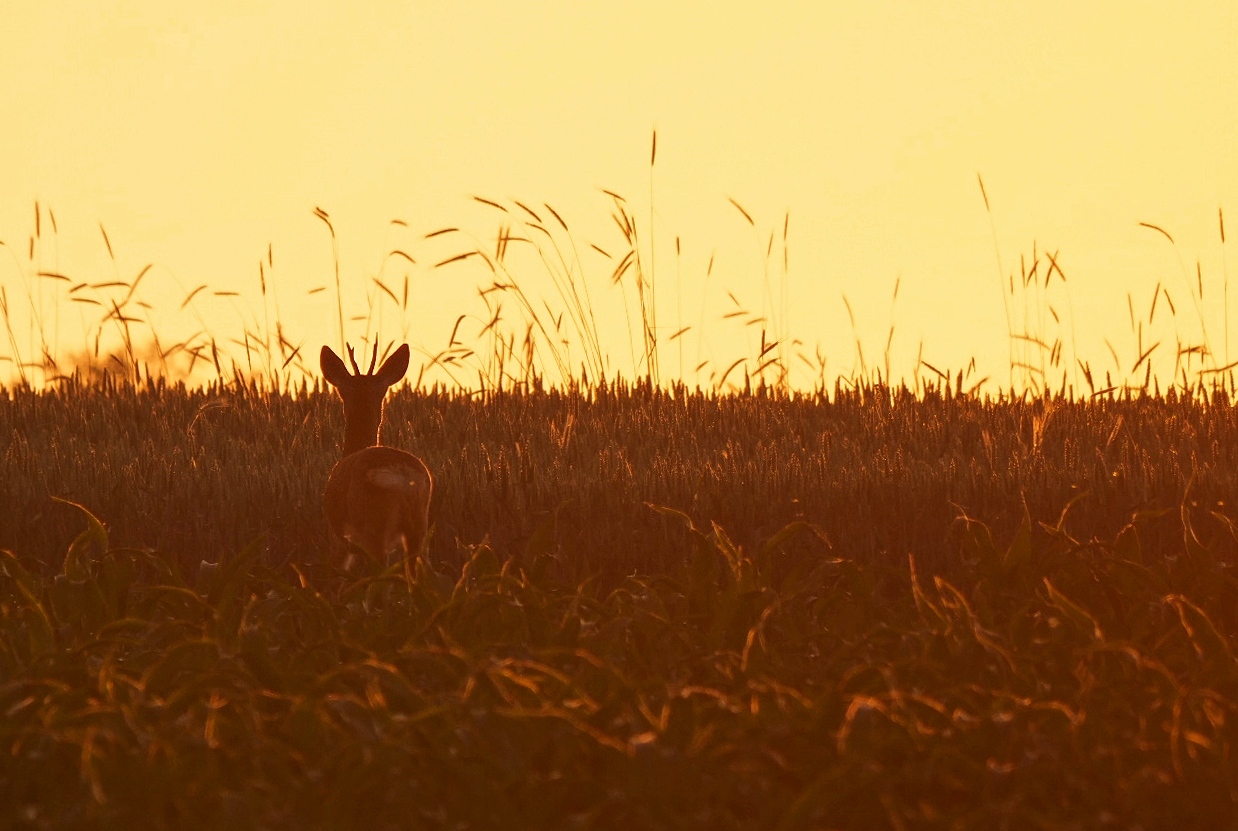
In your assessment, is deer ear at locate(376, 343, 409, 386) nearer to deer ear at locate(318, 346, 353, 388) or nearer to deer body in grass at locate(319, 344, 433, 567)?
deer ear at locate(318, 346, 353, 388)

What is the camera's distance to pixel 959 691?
4043 mm

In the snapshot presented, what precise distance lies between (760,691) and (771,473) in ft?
12.2

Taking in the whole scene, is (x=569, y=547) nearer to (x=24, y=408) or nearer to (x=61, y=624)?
(x=61, y=624)

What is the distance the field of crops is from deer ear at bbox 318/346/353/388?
2.19 ft

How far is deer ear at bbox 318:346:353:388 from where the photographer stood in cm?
703

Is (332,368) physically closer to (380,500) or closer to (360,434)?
(360,434)

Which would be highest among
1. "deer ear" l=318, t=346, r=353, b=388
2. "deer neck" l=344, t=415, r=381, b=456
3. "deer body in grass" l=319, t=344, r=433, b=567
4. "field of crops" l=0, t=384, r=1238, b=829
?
"deer ear" l=318, t=346, r=353, b=388

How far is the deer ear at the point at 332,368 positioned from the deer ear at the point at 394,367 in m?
0.13

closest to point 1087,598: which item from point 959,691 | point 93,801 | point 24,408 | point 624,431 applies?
point 959,691

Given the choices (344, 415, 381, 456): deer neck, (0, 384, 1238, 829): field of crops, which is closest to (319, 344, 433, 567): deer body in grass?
(0, 384, 1238, 829): field of crops

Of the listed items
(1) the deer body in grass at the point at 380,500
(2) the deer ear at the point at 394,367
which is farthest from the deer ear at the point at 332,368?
(1) the deer body in grass at the point at 380,500

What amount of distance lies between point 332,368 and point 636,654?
3.00 meters

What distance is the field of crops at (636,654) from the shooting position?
11.5 feet

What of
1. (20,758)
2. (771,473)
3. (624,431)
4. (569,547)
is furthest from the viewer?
(624,431)
